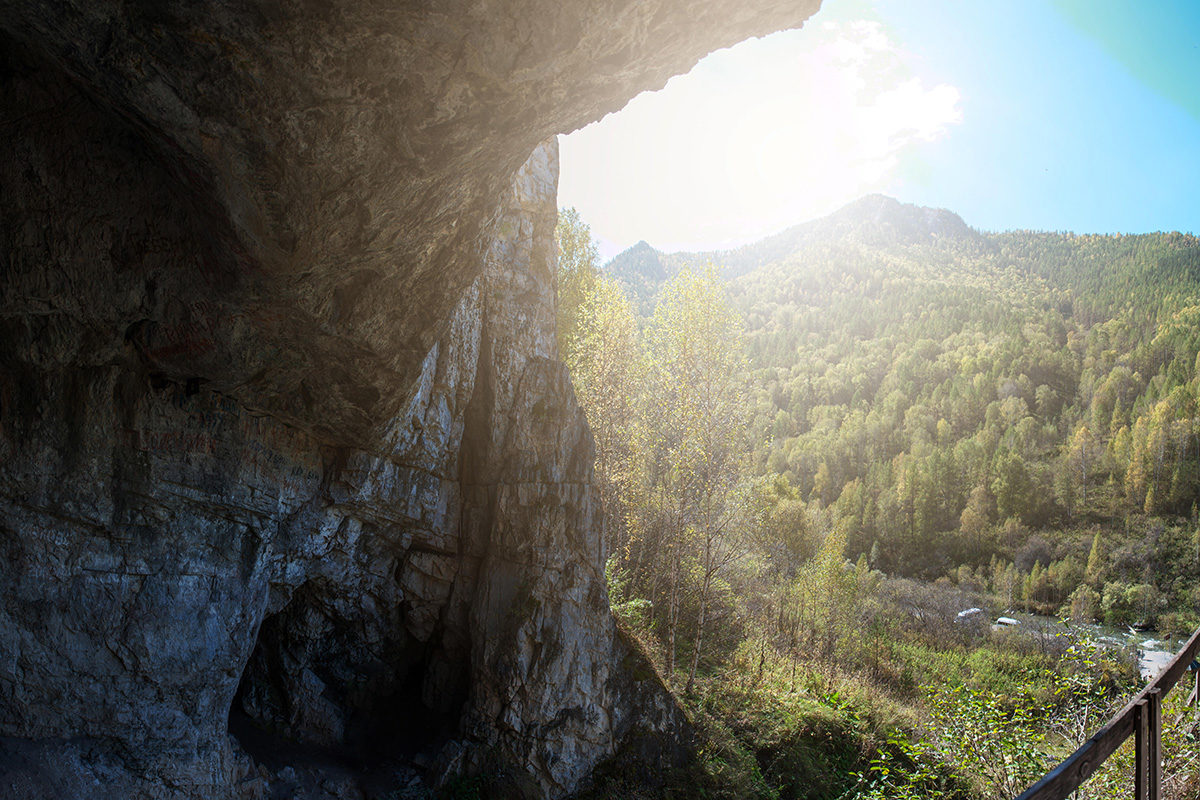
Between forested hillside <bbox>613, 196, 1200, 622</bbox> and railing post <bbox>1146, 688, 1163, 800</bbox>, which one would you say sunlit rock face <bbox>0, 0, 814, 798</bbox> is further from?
forested hillside <bbox>613, 196, 1200, 622</bbox>

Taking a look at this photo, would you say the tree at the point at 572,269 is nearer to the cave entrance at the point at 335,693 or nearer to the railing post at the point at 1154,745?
the cave entrance at the point at 335,693

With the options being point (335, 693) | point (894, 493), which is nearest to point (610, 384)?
point (335, 693)

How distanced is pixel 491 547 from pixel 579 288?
1236 cm

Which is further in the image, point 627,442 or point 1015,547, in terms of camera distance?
point 1015,547

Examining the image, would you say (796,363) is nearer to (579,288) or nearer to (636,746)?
(579,288)

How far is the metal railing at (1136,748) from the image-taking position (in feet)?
7.08

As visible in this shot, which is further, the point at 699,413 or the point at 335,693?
the point at 699,413

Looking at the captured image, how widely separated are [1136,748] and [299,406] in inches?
331

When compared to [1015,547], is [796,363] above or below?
above

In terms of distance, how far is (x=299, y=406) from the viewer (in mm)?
7988

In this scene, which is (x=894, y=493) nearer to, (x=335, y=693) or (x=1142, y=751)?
(x=335, y=693)

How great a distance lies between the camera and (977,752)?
533cm

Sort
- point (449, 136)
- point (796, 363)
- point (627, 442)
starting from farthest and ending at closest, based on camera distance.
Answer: point (796, 363), point (627, 442), point (449, 136)

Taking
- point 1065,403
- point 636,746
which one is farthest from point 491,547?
point 1065,403
